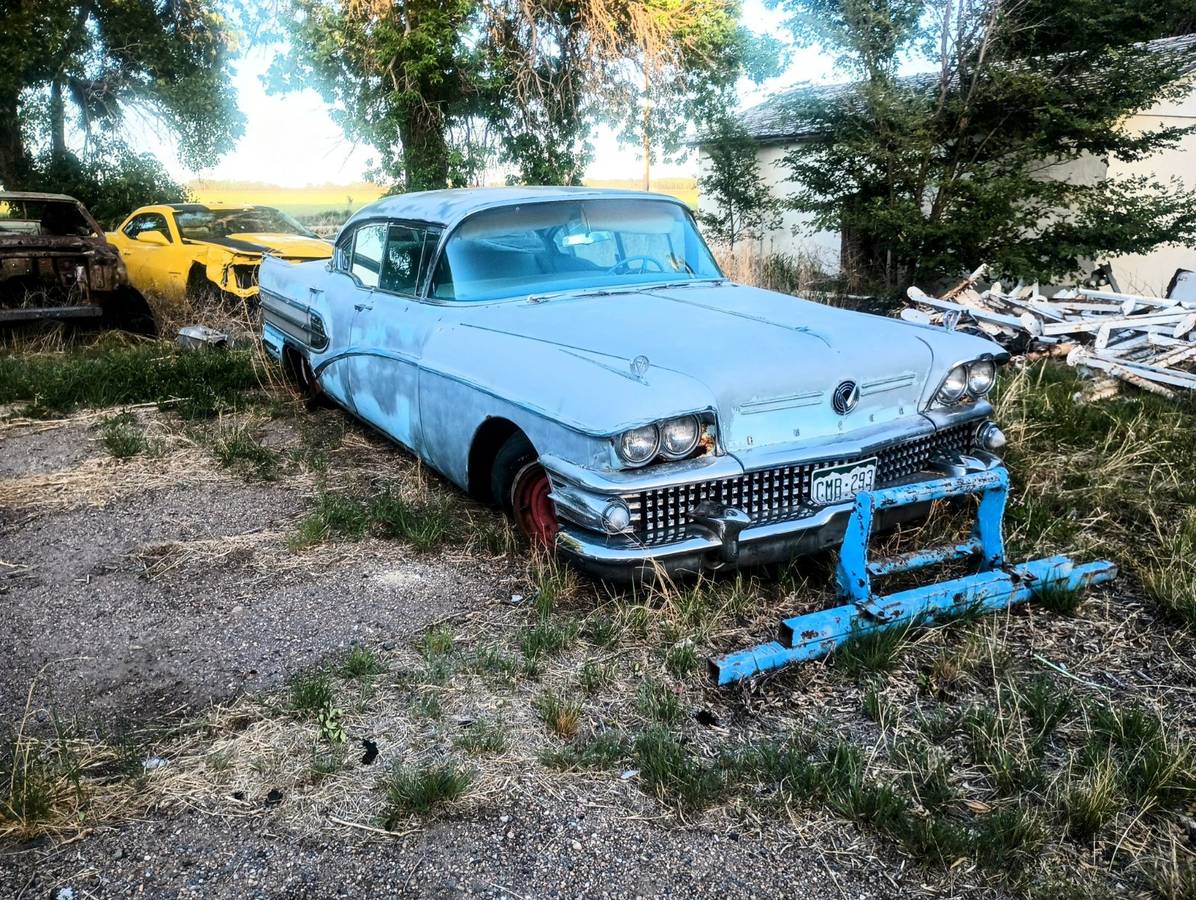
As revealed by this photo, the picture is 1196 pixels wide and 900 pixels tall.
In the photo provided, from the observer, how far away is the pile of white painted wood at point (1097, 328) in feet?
22.8

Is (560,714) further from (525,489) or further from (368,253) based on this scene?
(368,253)

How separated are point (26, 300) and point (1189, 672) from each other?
9391 millimetres

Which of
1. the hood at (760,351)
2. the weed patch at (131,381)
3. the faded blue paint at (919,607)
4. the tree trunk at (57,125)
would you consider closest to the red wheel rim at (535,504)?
the hood at (760,351)

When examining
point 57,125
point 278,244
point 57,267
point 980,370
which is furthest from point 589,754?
point 57,125

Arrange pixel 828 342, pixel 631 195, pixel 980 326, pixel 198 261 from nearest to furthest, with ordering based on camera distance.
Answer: pixel 828 342
pixel 631 195
pixel 980 326
pixel 198 261

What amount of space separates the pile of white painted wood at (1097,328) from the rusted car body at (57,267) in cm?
775

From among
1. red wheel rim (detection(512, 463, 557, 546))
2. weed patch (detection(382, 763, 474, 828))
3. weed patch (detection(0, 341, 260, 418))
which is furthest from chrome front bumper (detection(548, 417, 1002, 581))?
weed patch (detection(0, 341, 260, 418))

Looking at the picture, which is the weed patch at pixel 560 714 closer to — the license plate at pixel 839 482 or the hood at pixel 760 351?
the hood at pixel 760 351

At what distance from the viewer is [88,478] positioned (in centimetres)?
527

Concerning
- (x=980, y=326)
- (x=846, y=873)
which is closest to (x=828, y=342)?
(x=846, y=873)

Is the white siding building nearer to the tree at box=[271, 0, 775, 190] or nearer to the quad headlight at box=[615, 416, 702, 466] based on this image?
the tree at box=[271, 0, 775, 190]

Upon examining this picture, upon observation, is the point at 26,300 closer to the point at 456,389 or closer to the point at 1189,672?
the point at 456,389

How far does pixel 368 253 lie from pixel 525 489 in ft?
7.24

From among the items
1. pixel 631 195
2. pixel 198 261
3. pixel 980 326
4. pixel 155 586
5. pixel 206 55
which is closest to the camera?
pixel 155 586
